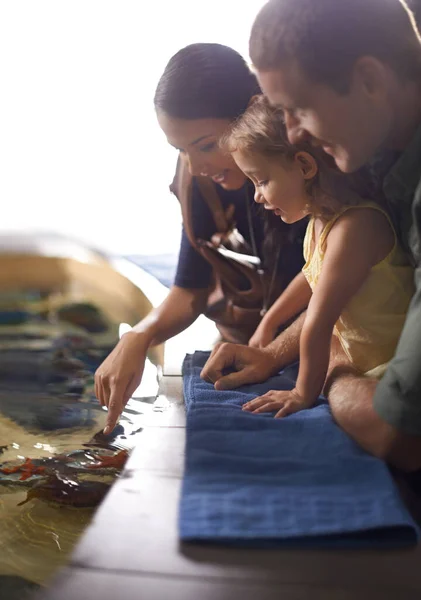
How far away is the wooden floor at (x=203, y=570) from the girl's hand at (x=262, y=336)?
215mm

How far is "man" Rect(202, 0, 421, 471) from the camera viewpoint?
1.75ft

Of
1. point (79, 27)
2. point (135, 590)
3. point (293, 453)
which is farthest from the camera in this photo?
point (79, 27)

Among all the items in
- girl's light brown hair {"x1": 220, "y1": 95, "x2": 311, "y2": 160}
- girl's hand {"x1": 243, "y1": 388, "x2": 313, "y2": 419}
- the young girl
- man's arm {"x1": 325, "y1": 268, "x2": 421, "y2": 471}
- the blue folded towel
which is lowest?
the blue folded towel

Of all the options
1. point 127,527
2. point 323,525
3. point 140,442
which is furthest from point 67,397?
point 323,525

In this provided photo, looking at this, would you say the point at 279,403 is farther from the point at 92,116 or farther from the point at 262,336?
the point at 92,116

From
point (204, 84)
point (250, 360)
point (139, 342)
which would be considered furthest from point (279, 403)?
point (204, 84)

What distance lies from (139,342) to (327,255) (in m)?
0.24

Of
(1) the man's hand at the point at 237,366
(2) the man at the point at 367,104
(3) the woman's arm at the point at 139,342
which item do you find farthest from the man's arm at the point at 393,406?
(3) the woman's arm at the point at 139,342

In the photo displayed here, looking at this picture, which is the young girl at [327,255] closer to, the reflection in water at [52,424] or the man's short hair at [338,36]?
the man's short hair at [338,36]

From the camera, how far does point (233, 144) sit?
65cm

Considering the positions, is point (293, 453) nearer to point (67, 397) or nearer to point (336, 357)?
point (336, 357)

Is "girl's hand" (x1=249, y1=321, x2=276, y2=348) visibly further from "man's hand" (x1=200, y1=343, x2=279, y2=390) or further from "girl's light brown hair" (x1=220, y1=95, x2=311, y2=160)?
"girl's light brown hair" (x1=220, y1=95, x2=311, y2=160)

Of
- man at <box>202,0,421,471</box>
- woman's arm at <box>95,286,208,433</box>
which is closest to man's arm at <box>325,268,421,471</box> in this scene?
man at <box>202,0,421,471</box>

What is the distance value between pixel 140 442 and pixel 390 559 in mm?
260
